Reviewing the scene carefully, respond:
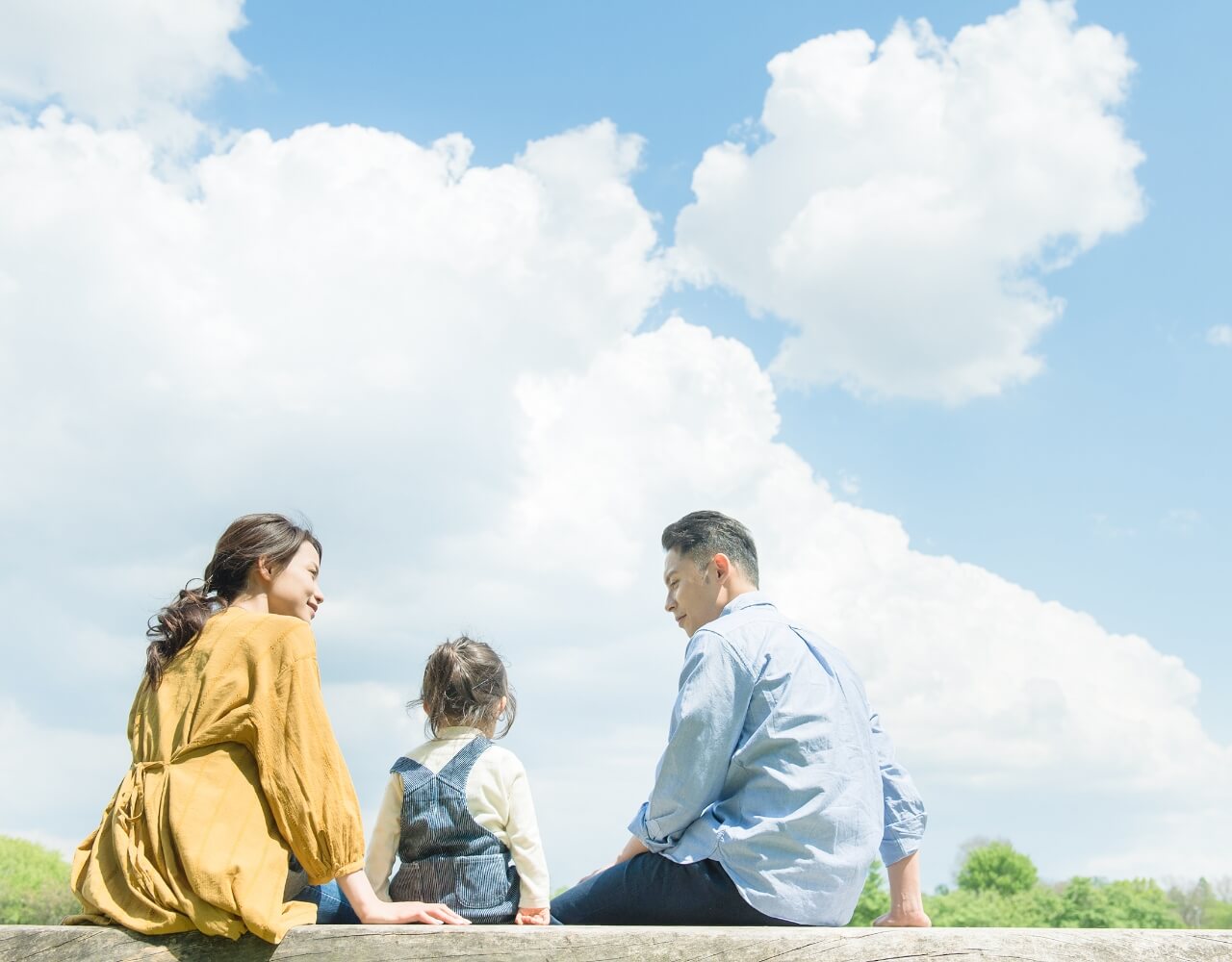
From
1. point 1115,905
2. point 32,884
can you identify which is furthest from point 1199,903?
point 32,884

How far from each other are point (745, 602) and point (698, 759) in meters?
0.68

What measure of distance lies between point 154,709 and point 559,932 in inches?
52.2

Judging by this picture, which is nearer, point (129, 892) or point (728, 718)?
point (129, 892)

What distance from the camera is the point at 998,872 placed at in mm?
33875

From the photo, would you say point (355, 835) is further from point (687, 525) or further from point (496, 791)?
point (687, 525)

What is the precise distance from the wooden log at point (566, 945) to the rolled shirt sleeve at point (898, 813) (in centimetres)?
107

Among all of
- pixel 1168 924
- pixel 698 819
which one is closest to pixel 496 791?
pixel 698 819

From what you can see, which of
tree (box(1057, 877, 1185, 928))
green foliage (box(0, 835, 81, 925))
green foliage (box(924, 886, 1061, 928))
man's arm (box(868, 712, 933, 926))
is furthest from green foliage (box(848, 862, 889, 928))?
man's arm (box(868, 712, 933, 926))

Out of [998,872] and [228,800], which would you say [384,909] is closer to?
[228,800]

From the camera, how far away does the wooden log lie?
302 cm

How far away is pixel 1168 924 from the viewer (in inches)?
A: 995

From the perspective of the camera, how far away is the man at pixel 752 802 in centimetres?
347

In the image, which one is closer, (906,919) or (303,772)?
(303,772)

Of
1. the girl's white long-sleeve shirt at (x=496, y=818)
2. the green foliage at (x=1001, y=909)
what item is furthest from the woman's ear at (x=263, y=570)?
the green foliage at (x=1001, y=909)
